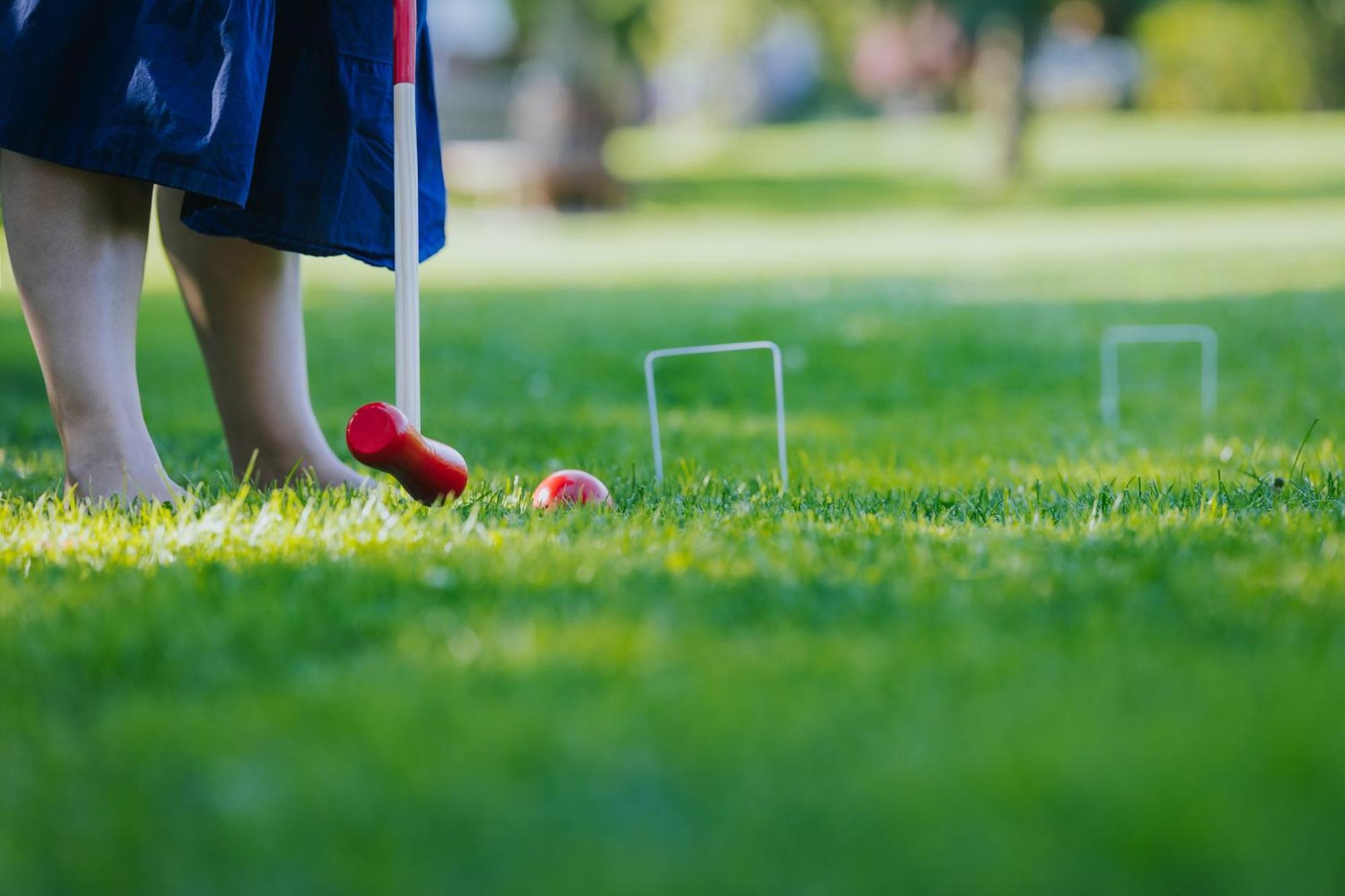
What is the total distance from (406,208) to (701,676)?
1.28m

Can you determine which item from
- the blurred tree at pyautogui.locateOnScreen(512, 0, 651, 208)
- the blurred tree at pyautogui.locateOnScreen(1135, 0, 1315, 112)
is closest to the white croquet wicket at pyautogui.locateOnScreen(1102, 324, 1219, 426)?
the blurred tree at pyautogui.locateOnScreen(512, 0, 651, 208)

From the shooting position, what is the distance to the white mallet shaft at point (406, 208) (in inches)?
96.1

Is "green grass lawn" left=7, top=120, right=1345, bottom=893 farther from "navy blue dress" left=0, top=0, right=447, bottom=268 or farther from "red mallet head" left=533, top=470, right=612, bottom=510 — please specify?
"navy blue dress" left=0, top=0, right=447, bottom=268

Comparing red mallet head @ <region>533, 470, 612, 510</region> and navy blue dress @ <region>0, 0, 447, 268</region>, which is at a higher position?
navy blue dress @ <region>0, 0, 447, 268</region>

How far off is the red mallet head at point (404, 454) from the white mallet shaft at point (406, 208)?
100 millimetres

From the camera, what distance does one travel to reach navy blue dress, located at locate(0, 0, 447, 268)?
2.30m

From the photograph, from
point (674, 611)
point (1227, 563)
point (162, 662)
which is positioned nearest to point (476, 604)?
point (674, 611)

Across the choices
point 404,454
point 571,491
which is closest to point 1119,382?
point 571,491

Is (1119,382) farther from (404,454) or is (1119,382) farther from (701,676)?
(701,676)

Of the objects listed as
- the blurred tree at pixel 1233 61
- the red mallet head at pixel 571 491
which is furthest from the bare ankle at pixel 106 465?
the blurred tree at pixel 1233 61

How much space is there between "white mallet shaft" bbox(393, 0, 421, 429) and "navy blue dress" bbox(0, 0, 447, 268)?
134 millimetres

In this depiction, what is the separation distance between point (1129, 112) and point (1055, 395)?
26917 millimetres

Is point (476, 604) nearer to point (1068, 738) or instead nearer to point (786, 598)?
point (786, 598)

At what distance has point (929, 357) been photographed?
202 inches
